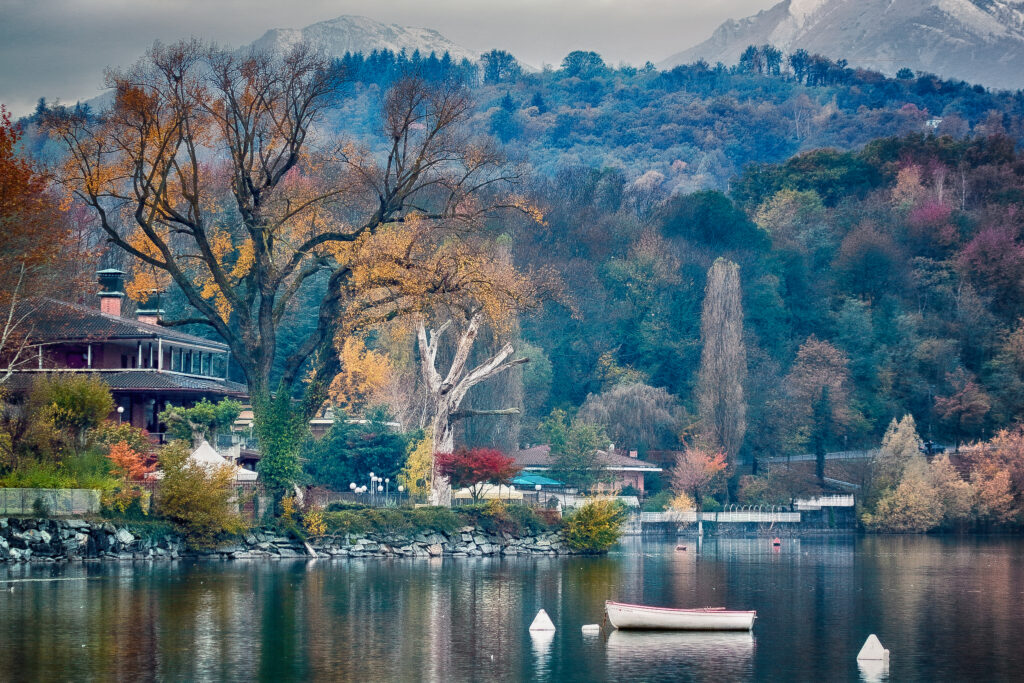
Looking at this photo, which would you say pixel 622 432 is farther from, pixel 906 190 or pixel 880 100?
pixel 880 100

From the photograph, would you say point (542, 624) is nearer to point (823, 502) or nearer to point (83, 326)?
point (83, 326)

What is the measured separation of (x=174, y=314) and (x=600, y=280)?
32.0 meters

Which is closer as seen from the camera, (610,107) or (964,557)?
(964,557)

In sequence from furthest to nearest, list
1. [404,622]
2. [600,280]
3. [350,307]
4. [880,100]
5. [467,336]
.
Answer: [880,100] → [600,280] → [467,336] → [350,307] → [404,622]

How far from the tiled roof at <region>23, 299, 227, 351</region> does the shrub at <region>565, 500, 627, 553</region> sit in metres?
22.2

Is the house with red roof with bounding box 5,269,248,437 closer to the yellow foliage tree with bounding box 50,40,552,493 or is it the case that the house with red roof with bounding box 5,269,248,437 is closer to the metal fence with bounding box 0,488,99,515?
the yellow foliage tree with bounding box 50,40,552,493

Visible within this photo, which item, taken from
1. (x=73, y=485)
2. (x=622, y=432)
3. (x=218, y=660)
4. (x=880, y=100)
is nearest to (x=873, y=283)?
(x=622, y=432)

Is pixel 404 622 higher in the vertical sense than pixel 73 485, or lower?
lower

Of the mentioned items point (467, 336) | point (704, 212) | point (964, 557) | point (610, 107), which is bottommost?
point (964, 557)

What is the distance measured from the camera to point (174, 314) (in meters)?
77.3

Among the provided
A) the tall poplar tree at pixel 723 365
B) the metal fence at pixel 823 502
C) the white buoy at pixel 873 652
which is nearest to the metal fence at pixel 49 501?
the white buoy at pixel 873 652

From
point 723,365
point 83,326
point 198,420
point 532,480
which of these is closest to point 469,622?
point 198,420

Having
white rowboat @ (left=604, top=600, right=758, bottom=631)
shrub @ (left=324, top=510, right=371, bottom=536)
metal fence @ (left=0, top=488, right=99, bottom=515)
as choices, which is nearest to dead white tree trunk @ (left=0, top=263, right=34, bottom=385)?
metal fence @ (left=0, top=488, right=99, bottom=515)

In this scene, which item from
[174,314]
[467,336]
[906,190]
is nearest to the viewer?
[467,336]
